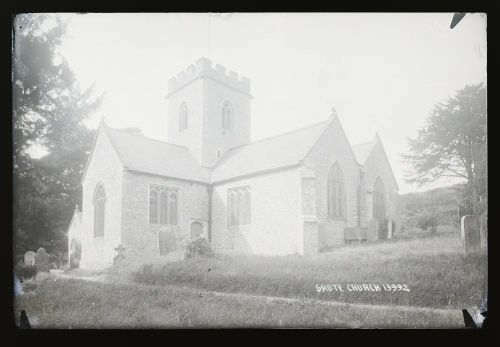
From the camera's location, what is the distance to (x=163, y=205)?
14.3m

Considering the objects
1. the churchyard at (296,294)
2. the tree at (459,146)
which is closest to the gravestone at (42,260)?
the churchyard at (296,294)

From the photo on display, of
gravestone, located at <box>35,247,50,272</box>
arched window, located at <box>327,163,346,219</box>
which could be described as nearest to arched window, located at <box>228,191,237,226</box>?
arched window, located at <box>327,163,346,219</box>

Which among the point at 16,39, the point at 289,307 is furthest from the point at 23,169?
the point at 289,307

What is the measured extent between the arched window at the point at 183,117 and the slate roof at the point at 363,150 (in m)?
7.16

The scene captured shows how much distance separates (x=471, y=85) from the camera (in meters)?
10.7

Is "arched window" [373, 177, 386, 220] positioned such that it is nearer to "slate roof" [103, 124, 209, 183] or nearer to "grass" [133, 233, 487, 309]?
"grass" [133, 233, 487, 309]

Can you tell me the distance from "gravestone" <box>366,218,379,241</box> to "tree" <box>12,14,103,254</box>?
1006cm

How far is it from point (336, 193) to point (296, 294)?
5481mm

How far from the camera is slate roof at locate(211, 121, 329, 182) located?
47.8 feet

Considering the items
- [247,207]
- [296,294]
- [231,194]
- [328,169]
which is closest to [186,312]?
[296,294]

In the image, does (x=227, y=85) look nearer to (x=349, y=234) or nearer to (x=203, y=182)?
(x=203, y=182)

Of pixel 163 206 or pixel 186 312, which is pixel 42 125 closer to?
pixel 163 206

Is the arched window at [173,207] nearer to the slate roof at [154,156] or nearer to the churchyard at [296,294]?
the slate roof at [154,156]
